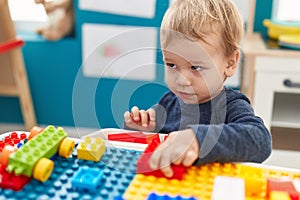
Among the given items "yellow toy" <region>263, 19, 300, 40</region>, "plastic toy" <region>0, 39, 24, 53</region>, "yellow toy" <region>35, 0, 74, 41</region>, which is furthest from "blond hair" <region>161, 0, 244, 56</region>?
"yellow toy" <region>35, 0, 74, 41</region>

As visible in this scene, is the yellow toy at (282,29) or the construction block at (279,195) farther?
the yellow toy at (282,29)

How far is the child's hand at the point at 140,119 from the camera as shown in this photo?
71 centimetres

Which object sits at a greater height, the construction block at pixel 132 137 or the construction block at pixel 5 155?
the construction block at pixel 5 155

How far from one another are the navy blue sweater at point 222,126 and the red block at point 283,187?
0.27ft

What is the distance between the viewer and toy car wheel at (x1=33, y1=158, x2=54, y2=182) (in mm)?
535

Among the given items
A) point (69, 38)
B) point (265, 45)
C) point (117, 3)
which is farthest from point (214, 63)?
point (69, 38)

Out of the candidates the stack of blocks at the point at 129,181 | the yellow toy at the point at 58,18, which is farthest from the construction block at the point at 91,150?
the yellow toy at the point at 58,18

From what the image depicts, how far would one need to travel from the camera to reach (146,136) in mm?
689

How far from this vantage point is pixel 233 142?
613 mm

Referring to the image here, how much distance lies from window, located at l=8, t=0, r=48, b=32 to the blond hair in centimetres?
155

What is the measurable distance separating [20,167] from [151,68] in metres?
0.29

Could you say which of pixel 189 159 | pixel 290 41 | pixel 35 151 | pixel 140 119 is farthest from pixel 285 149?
pixel 35 151

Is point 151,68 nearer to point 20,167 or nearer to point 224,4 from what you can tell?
point 224,4

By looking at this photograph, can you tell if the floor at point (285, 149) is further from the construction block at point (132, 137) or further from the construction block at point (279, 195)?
the construction block at point (279, 195)
